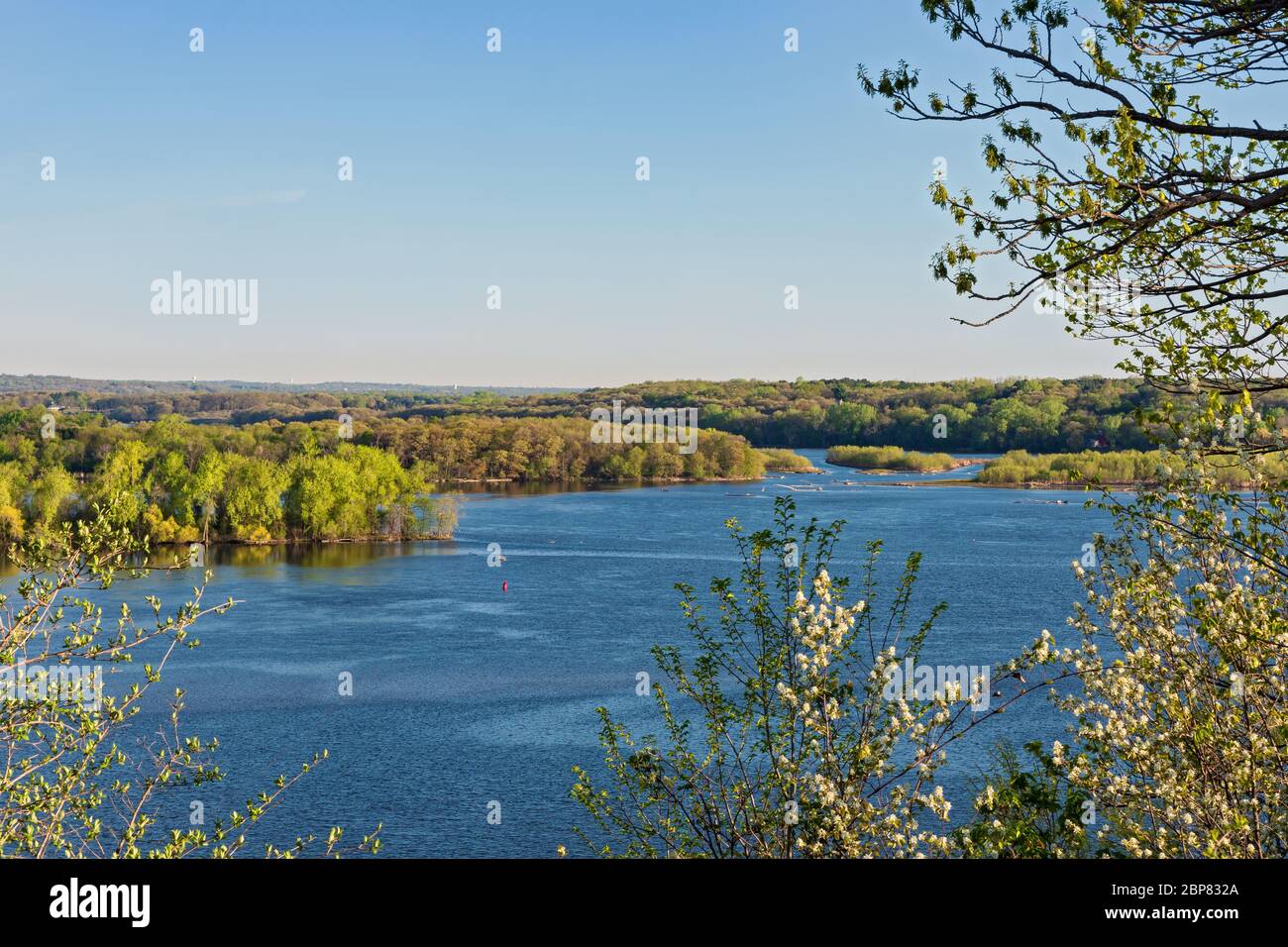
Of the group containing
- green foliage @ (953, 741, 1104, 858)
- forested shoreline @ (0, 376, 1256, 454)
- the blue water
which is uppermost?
forested shoreline @ (0, 376, 1256, 454)

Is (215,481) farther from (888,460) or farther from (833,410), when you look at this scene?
(833,410)

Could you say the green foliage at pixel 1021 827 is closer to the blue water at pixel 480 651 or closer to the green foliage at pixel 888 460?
the blue water at pixel 480 651

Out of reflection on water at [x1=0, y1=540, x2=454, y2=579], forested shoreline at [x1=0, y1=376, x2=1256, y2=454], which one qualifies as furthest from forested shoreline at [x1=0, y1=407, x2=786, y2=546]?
forested shoreline at [x1=0, y1=376, x2=1256, y2=454]

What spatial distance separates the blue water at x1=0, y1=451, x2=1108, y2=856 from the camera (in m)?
21.7

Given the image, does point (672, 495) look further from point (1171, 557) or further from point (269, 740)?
point (1171, 557)

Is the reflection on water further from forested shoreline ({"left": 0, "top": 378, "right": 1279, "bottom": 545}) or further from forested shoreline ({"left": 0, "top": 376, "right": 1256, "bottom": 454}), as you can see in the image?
forested shoreline ({"left": 0, "top": 376, "right": 1256, "bottom": 454})

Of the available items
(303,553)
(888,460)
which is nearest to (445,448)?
(303,553)

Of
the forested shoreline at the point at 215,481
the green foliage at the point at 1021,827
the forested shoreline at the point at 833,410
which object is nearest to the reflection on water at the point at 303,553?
the forested shoreline at the point at 215,481

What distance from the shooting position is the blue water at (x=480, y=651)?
21688 millimetres

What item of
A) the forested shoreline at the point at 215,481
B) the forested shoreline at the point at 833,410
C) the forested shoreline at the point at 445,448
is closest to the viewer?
the forested shoreline at the point at 215,481

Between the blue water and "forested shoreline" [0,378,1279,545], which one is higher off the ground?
"forested shoreline" [0,378,1279,545]
